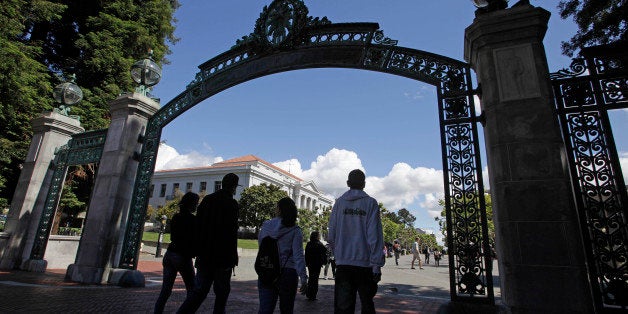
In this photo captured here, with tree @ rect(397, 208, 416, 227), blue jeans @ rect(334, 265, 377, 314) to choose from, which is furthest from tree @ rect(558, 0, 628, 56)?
tree @ rect(397, 208, 416, 227)

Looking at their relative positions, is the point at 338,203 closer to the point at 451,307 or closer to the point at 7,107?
the point at 451,307

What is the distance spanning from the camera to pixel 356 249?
3.19 metres

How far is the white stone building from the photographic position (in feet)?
175

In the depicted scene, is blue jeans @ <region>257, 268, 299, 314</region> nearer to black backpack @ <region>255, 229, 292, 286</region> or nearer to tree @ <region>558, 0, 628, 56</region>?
black backpack @ <region>255, 229, 292, 286</region>

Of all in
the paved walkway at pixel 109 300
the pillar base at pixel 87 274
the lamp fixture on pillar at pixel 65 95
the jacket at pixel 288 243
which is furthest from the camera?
the lamp fixture on pillar at pixel 65 95

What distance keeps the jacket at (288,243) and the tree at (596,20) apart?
33.0 feet

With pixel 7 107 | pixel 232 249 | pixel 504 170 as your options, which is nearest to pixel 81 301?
pixel 232 249

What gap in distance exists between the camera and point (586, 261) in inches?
149

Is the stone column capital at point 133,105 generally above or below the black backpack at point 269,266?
above

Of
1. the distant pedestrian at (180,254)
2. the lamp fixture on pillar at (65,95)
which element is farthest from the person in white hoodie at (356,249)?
the lamp fixture on pillar at (65,95)

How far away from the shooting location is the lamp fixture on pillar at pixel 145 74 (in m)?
8.63

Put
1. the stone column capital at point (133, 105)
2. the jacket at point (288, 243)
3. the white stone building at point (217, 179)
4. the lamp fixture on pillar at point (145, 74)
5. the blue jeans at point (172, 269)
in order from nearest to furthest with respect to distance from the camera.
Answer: the jacket at point (288, 243)
the blue jeans at point (172, 269)
the stone column capital at point (133, 105)
the lamp fixture on pillar at point (145, 74)
the white stone building at point (217, 179)

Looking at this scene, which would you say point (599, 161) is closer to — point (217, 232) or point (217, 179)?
point (217, 232)

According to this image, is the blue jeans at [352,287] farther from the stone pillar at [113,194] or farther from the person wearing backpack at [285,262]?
the stone pillar at [113,194]
